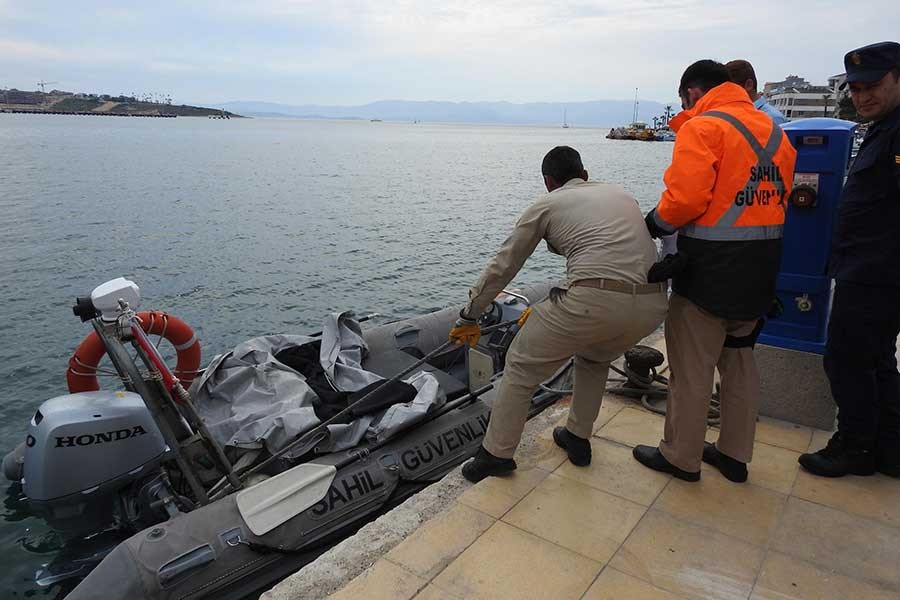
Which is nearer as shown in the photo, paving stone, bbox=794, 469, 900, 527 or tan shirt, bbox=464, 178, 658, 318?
tan shirt, bbox=464, 178, 658, 318

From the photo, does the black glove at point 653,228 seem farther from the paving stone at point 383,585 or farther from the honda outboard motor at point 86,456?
the honda outboard motor at point 86,456

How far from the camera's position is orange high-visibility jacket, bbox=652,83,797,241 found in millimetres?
2877

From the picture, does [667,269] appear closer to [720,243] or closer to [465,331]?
[720,243]

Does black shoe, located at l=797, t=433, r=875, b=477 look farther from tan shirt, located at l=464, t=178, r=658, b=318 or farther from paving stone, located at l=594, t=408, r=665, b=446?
tan shirt, located at l=464, t=178, r=658, b=318

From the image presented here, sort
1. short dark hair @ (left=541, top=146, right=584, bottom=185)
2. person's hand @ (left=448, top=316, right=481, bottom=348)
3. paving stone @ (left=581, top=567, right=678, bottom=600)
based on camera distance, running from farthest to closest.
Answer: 1. person's hand @ (left=448, top=316, right=481, bottom=348)
2. short dark hair @ (left=541, top=146, right=584, bottom=185)
3. paving stone @ (left=581, top=567, right=678, bottom=600)

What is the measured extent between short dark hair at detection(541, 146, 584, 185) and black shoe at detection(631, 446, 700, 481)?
64.2 inches

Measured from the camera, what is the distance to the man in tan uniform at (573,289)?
3000 millimetres

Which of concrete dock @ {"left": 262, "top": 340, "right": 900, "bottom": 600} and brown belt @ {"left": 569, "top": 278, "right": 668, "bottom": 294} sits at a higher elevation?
brown belt @ {"left": 569, "top": 278, "right": 668, "bottom": 294}

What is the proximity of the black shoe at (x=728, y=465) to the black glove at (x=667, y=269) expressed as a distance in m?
1.17

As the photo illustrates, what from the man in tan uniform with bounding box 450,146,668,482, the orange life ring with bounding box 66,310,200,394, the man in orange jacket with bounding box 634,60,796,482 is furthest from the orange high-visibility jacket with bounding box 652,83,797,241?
the orange life ring with bounding box 66,310,200,394

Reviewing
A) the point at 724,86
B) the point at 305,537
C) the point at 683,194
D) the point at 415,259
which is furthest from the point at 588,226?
the point at 415,259

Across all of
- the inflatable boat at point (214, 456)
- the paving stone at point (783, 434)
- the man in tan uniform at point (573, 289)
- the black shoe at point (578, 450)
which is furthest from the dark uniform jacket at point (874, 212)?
the inflatable boat at point (214, 456)

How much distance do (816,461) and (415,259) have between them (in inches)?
566

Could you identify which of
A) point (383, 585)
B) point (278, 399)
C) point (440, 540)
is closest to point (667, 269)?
point (440, 540)
